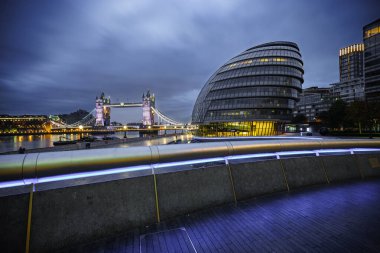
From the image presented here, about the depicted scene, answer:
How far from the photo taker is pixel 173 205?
5.33m

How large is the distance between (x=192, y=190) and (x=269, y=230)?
2.12m

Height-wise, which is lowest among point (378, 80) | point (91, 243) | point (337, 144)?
point (91, 243)

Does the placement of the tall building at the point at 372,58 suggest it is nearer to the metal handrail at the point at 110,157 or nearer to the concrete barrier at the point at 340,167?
the concrete barrier at the point at 340,167

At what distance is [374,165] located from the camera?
8977mm

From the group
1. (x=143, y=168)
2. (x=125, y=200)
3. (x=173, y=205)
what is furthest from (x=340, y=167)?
(x=125, y=200)

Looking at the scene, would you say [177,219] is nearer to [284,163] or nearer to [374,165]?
[284,163]

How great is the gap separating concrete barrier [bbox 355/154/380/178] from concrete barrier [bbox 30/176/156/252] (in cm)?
924

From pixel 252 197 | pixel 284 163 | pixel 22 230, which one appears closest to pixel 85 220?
pixel 22 230

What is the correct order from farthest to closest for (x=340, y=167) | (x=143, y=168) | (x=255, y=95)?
(x=255, y=95) < (x=340, y=167) < (x=143, y=168)

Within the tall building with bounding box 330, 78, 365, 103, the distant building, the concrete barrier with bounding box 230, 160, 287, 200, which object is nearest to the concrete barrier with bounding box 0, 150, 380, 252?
the concrete barrier with bounding box 230, 160, 287, 200

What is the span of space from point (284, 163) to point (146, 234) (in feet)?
17.9

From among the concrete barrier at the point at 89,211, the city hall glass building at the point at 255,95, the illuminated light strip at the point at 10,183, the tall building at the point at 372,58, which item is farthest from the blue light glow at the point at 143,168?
the tall building at the point at 372,58

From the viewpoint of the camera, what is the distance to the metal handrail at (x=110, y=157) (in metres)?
3.92

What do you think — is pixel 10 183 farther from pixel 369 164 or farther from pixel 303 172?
pixel 369 164
